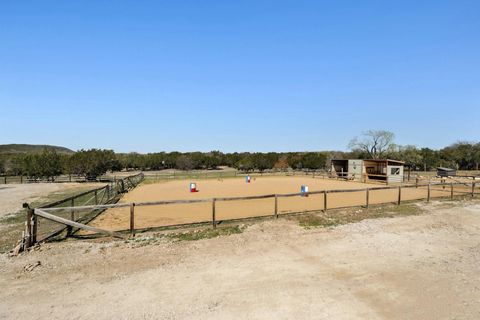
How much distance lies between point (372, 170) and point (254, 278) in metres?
33.7

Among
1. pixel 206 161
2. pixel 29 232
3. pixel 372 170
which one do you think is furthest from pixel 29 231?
pixel 206 161

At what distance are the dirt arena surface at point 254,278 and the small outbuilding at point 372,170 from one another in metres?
24.8

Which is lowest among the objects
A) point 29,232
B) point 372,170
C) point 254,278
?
point 254,278

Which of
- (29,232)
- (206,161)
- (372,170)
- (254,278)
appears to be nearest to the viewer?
(254,278)

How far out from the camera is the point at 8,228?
35.2 ft

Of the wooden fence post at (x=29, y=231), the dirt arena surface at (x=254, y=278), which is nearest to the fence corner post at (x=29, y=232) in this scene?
the wooden fence post at (x=29, y=231)

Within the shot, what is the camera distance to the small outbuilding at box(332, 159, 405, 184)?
32750 millimetres

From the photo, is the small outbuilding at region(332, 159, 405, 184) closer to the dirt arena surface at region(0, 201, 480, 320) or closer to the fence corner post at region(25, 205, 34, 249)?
the dirt arena surface at region(0, 201, 480, 320)

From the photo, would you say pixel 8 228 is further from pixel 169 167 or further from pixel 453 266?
pixel 169 167

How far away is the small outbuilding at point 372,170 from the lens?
32.8 meters

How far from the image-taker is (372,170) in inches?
1419

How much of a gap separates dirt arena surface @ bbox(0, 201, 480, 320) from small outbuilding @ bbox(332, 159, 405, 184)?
81.3 feet

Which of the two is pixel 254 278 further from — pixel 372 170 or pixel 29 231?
pixel 372 170

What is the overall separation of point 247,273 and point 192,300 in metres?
1.53
